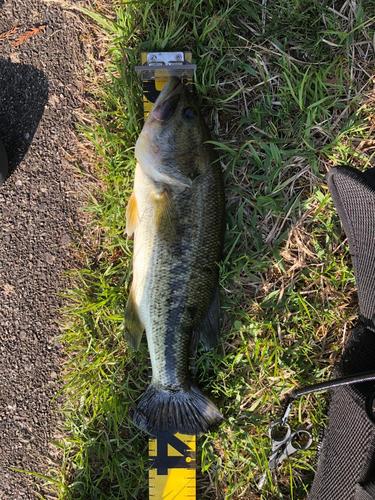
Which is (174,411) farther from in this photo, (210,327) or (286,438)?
(286,438)

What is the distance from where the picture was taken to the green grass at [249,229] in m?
3.14

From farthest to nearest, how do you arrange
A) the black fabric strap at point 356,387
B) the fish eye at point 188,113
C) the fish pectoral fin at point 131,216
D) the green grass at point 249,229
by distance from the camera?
1. the green grass at point 249,229
2. the fish pectoral fin at point 131,216
3. the fish eye at point 188,113
4. the black fabric strap at point 356,387

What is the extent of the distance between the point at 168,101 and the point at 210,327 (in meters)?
1.37

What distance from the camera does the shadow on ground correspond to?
3402 millimetres

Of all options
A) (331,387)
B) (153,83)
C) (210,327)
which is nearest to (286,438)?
(331,387)

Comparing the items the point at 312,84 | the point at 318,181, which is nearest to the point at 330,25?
the point at 312,84

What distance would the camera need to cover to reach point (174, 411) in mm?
3064

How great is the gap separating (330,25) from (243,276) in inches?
65.3

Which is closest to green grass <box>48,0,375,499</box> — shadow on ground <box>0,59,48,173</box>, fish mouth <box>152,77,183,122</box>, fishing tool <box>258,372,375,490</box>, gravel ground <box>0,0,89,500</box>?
fishing tool <box>258,372,375,490</box>

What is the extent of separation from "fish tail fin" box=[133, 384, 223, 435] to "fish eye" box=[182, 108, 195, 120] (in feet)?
5.37

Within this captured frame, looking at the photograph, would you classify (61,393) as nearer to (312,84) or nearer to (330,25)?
(312,84)

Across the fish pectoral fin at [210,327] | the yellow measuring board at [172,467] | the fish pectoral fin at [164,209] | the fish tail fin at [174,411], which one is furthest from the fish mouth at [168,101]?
the yellow measuring board at [172,467]

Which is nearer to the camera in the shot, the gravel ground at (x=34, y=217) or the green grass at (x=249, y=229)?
the green grass at (x=249, y=229)

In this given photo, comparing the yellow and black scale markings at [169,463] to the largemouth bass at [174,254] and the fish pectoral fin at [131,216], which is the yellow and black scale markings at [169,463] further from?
the fish pectoral fin at [131,216]
